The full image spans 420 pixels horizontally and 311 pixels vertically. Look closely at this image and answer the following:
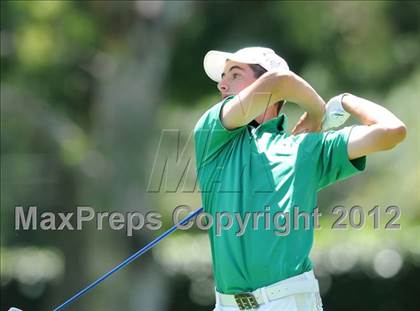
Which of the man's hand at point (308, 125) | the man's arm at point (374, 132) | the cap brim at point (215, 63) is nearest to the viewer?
the man's arm at point (374, 132)

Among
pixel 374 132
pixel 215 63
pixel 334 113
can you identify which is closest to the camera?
pixel 374 132

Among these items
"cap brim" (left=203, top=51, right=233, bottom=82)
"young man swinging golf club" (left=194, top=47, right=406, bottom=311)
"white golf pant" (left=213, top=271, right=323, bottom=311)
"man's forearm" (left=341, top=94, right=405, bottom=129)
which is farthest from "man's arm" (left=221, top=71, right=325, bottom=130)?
"white golf pant" (left=213, top=271, right=323, bottom=311)

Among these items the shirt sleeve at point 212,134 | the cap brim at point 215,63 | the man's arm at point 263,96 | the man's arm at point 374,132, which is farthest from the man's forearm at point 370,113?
the cap brim at point 215,63

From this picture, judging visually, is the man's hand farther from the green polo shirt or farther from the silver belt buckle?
the silver belt buckle

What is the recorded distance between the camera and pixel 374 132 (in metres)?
3.67

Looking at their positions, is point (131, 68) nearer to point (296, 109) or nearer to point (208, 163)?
point (296, 109)

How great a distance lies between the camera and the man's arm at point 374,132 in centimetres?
366

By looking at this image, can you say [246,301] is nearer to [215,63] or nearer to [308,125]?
[308,125]

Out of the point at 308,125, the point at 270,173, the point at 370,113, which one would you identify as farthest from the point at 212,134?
the point at 370,113

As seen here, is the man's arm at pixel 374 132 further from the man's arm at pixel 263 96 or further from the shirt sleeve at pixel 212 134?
the shirt sleeve at pixel 212 134

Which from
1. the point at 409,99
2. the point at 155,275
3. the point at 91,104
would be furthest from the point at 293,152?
the point at 91,104

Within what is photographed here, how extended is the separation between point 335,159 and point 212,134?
42 centimetres

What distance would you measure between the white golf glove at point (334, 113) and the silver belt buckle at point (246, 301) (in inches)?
27.0

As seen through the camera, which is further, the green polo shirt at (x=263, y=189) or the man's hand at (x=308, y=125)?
the man's hand at (x=308, y=125)
